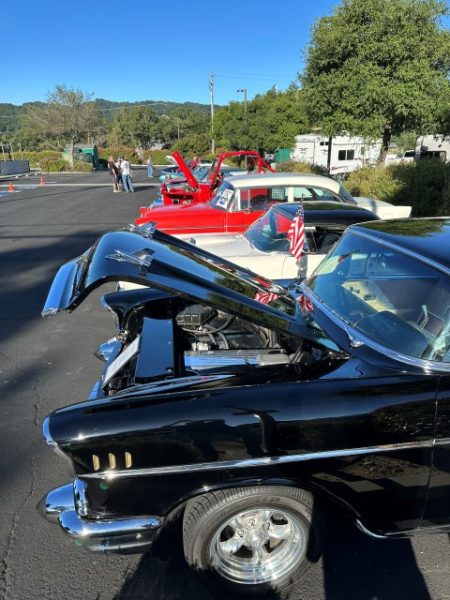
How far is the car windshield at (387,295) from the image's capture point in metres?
2.15

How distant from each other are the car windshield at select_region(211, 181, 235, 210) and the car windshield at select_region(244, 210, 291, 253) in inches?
64.7

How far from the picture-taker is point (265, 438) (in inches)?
74.4

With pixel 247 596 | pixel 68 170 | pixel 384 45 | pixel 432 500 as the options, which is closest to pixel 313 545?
pixel 247 596

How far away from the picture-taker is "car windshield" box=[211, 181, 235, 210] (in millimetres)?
7266

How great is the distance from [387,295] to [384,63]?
1321cm

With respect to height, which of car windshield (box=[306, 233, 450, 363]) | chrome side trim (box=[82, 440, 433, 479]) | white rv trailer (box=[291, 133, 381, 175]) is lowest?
chrome side trim (box=[82, 440, 433, 479])

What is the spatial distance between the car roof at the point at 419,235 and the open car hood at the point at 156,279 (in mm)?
705

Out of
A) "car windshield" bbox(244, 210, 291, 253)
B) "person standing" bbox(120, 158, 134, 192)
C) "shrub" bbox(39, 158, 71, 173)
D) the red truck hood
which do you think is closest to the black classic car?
"car windshield" bbox(244, 210, 291, 253)

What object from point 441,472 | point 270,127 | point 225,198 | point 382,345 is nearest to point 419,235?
point 382,345

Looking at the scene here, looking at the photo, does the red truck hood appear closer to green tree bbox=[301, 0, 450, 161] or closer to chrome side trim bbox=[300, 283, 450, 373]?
chrome side trim bbox=[300, 283, 450, 373]

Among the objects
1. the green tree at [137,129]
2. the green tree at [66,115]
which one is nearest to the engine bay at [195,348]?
the green tree at [66,115]

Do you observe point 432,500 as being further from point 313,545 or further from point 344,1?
point 344,1

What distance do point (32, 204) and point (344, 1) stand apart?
12.9 meters

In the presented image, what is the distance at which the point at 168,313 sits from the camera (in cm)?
331
